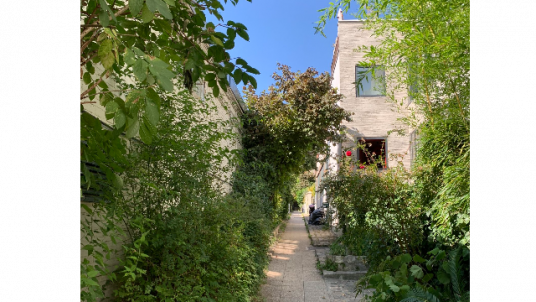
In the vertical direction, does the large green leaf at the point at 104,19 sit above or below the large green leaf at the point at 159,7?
above

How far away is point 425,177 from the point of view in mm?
5188

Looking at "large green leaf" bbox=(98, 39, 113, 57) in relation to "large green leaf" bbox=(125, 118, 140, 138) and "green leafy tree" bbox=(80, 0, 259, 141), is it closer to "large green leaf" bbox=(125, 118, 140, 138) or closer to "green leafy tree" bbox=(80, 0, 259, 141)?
"green leafy tree" bbox=(80, 0, 259, 141)

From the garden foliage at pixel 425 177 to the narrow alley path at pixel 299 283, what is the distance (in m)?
0.92

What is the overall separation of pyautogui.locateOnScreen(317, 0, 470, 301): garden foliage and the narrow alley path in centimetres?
92

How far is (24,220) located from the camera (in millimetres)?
788

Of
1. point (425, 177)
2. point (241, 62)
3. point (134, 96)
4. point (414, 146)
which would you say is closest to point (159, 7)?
point (134, 96)

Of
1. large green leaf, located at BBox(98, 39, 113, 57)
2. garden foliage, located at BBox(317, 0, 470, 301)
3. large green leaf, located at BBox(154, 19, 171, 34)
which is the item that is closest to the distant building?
garden foliage, located at BBox(317, 0, 470, 301)

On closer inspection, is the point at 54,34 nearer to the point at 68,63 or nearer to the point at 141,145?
the point at 68,63

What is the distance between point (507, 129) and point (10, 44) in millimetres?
1224

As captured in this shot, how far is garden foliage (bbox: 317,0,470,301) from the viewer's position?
330 centimetres

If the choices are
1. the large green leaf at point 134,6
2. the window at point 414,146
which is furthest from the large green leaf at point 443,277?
the large green leaf at point 134,6

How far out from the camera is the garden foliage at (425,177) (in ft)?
10.8

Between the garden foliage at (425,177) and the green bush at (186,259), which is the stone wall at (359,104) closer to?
the garden foliage at (425,177)

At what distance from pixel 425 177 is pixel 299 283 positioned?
3.57 metres
